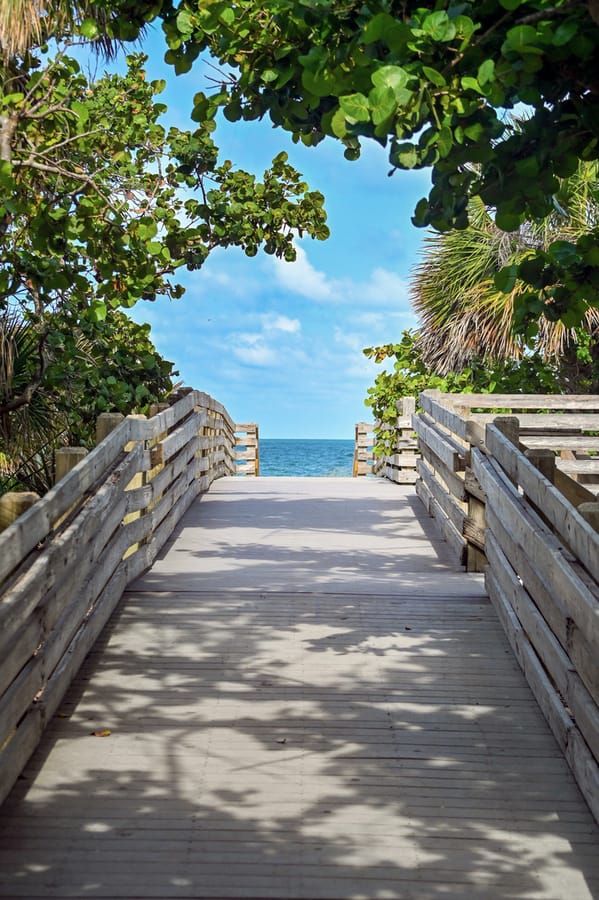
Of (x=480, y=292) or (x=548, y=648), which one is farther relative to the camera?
(x=480, y=292)

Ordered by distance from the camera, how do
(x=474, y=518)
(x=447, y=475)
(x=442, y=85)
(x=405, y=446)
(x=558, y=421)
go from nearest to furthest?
(x=442, y=85), (x=474, y=518), (x=447, y=475), (x=558, y=421), (x=405, y=446)

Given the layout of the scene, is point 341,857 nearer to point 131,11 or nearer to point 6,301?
point 131,11

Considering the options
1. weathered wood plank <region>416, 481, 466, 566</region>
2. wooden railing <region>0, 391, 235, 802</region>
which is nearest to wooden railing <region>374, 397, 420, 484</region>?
weathered wood plank <region>416, 481, 466, 566</region>

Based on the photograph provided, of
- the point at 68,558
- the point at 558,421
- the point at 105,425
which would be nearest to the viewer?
the point at 68,558

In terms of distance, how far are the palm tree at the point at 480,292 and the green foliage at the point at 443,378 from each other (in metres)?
0.20

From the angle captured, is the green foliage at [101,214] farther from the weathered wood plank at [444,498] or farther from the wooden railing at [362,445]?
the wooden railing at [362,445]

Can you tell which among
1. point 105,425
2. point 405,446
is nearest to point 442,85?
point 105,425

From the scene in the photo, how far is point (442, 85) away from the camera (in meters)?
2.86

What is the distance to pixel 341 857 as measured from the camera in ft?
11.1

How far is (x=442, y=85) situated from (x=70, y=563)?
9.73 ft

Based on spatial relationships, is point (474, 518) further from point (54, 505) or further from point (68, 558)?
point (54, 505)

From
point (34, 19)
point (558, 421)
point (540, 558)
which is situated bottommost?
point (540, 558)

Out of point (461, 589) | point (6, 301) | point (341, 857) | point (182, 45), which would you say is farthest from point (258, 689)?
point (6, 301)

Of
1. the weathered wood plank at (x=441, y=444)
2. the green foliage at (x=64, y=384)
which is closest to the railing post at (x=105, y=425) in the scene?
the green foliage at (x=64, y=384)
